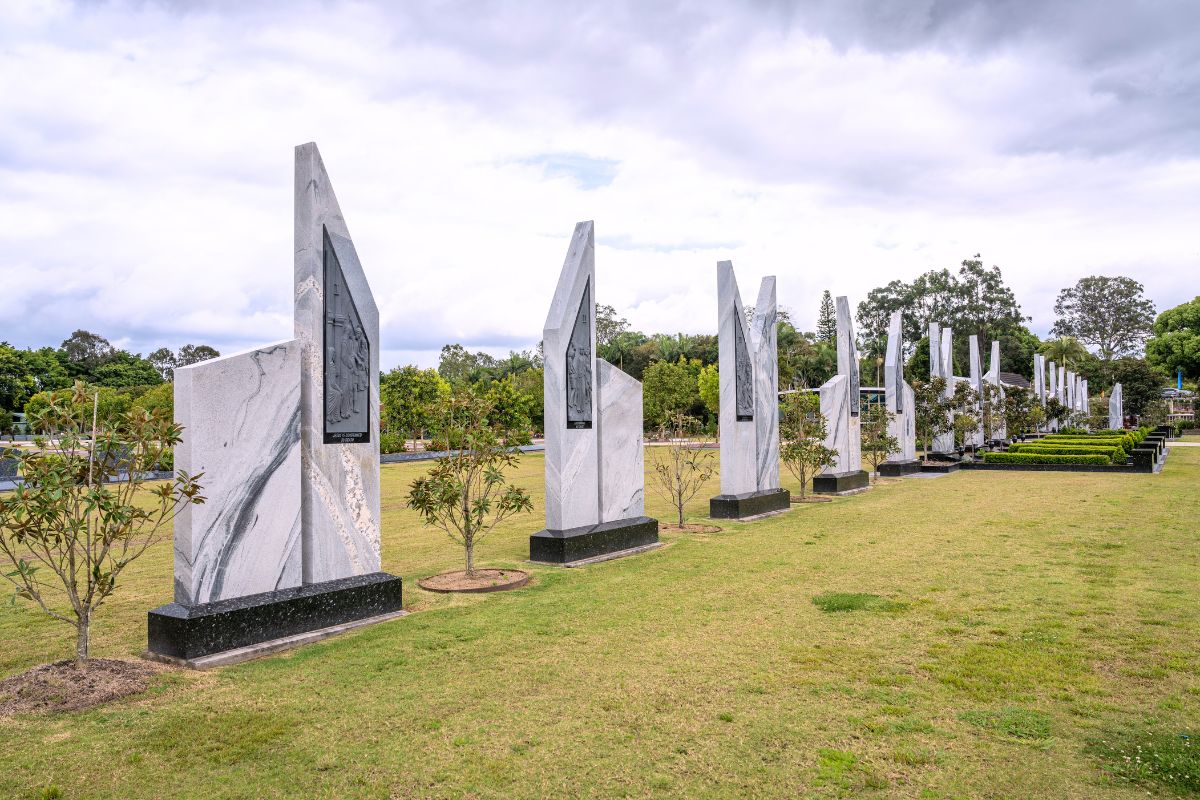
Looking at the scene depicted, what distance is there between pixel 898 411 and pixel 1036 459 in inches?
175

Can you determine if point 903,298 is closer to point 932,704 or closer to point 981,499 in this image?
point 981,499

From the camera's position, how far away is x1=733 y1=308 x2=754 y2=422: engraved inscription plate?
12.0 metres

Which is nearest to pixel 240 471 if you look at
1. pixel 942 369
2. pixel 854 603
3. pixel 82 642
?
pixel 82 642

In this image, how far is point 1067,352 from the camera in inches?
2046

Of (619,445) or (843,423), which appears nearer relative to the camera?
(619,445)

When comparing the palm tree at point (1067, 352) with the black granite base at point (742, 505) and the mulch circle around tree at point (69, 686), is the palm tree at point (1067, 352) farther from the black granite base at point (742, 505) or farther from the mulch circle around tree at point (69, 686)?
the mulch circle around tree at point (69, 686)

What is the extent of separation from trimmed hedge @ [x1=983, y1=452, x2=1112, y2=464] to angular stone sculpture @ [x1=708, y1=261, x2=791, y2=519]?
11.3 meters

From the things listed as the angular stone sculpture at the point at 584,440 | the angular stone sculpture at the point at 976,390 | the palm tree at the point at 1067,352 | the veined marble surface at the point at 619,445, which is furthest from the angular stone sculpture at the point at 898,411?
the palm tree at the point at 1067,352

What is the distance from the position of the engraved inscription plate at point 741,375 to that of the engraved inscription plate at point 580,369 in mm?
3634

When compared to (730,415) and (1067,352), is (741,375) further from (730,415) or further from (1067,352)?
(1067,352)

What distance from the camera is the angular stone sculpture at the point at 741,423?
11906 millimetres

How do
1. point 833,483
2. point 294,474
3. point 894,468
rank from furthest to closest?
point 894,468
point 833,483
point 294,474

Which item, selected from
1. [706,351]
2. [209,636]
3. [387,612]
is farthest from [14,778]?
[706,351]

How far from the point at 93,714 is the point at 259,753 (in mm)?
1198
